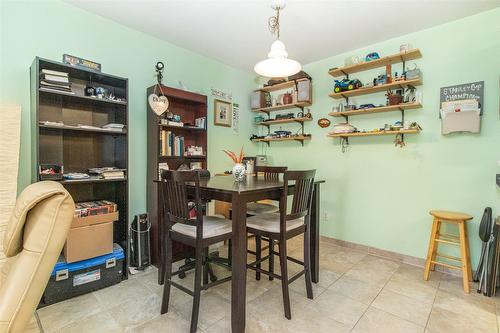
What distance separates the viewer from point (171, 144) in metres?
2.90

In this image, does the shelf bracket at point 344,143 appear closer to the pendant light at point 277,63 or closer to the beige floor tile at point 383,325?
the pendant light at point 277,63

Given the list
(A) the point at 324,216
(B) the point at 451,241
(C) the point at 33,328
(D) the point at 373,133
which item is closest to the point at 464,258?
(B) the point at 451,241

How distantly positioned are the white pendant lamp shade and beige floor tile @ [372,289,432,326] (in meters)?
2.01

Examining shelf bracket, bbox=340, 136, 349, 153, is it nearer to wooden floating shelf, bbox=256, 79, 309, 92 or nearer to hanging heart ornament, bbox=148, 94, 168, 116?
wooden floating shelf, bbox=256, 79, 309, 92

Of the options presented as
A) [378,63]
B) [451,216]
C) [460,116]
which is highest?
[378,63]

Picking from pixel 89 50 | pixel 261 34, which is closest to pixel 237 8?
pixel 261 34

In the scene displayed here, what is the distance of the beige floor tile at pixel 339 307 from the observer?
1.81 m

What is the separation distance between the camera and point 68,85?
6.94 ft

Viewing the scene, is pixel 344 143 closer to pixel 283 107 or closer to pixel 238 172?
pixel 283 107

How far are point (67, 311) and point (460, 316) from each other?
289cm

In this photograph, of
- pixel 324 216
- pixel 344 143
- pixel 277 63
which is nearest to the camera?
pixel 277 63

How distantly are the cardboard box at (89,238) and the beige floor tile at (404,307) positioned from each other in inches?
90.4

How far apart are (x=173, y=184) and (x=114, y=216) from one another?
96 cm

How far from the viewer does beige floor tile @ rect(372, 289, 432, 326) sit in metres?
1.82
